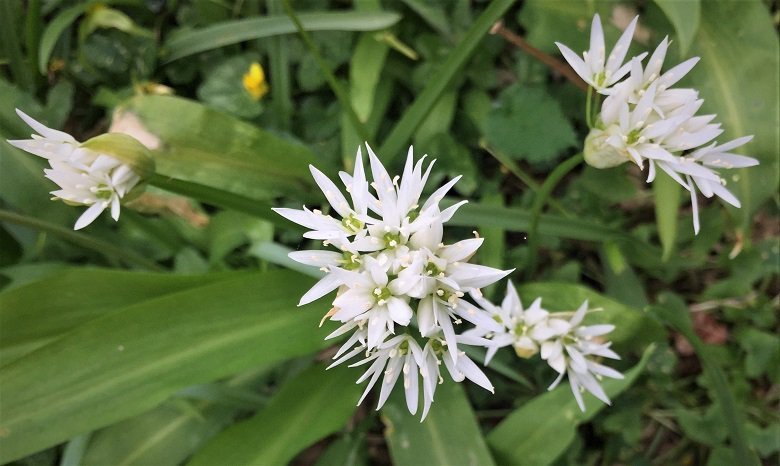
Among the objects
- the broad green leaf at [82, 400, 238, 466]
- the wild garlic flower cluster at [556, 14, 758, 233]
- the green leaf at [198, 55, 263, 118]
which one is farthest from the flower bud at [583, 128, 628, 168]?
the broad green leaf at [82, 400, 238, 466]

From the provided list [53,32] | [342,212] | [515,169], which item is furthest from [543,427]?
[53,32]

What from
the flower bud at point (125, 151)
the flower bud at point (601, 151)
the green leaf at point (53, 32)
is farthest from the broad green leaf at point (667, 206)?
the green leaf at point (53, 32)

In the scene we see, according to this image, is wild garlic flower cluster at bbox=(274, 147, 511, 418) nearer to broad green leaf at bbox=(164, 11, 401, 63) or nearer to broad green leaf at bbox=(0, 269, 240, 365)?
broad green leaf at bbox=(0, 269, 240, 365)

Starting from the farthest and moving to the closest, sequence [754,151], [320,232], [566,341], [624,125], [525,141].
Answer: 1. [525,141]
2. [754,151]
3. [566,341]
4. [624,125]
5. [320,232]

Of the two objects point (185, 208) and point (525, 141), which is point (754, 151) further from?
point (185, 208)

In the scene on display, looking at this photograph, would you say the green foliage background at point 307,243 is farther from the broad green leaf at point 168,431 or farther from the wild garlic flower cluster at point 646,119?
the wild garlic flower cluster at point 646,119

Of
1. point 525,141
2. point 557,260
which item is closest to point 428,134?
point 525,141
